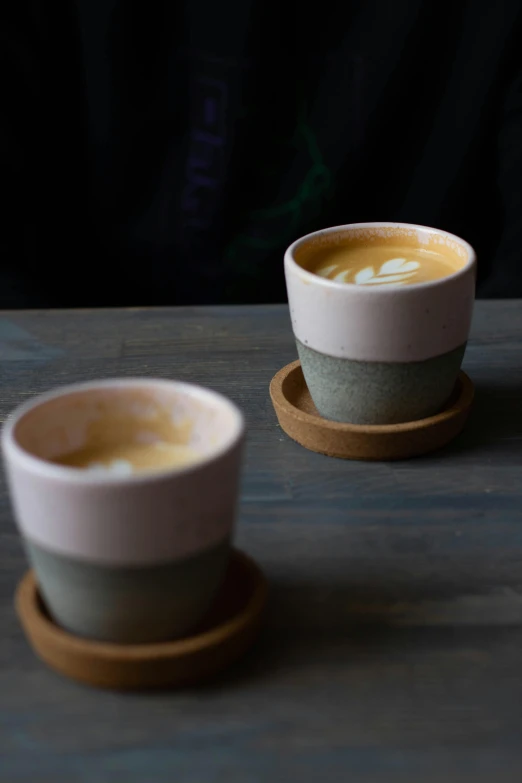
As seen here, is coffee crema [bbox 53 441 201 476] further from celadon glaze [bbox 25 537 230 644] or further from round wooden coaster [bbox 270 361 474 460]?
round wooden coaster [bbox 270 361 474 460]

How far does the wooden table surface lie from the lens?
54 centimetres

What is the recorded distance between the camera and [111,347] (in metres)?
1.10

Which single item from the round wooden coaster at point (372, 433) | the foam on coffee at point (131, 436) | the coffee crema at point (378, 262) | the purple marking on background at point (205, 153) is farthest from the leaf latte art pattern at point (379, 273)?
the purple marking on background at point (205, 153)

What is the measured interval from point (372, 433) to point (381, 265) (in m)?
0.17

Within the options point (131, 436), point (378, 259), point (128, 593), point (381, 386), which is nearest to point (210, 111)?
point (378, 259)

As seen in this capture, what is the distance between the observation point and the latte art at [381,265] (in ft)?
2.97

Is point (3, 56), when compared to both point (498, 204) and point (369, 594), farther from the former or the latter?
point (369, 594)

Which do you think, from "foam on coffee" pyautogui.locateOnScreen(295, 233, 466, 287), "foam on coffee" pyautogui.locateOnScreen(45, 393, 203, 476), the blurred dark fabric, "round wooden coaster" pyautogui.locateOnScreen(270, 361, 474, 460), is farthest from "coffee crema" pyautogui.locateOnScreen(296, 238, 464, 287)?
the blurred dark fabric

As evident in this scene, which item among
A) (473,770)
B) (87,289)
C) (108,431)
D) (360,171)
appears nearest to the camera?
(473,770)

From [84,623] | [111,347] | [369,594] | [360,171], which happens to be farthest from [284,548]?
[360,171]

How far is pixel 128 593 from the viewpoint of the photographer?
576mm

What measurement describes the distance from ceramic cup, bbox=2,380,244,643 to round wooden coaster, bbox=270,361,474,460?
250 mm

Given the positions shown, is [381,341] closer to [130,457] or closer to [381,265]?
[381,265]

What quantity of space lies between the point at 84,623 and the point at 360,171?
1.09 m
